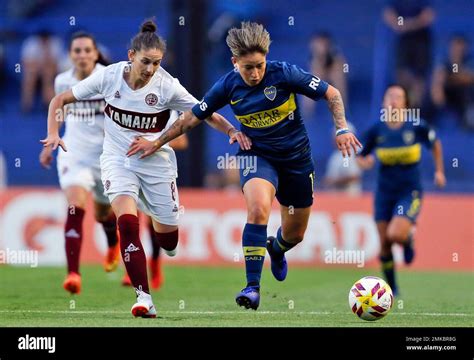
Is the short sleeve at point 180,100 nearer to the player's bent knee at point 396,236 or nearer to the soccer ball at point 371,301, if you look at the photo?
the soccer ball at point 371,301

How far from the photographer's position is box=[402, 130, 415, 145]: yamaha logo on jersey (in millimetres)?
13906

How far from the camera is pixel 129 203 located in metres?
10.1

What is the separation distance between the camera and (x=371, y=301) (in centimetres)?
982

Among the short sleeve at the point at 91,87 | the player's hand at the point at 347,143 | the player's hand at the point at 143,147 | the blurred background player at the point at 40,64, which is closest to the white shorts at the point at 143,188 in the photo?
the player's hand at the point at 143,147

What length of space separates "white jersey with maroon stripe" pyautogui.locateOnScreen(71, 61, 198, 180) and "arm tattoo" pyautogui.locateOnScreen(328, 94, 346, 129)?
122 centimetres

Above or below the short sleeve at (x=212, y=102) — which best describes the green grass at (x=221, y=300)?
below

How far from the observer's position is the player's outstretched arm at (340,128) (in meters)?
9.68

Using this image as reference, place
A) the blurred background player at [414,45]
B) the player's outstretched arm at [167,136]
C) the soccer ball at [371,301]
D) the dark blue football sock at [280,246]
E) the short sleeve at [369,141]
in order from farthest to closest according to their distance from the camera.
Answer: the blurred background player at [414,45] → the short sleeve at [369,141] → the dark blue football sock at [280,246] → the player's outstretched arm at [167,136] → the soccer ball at [371,301]

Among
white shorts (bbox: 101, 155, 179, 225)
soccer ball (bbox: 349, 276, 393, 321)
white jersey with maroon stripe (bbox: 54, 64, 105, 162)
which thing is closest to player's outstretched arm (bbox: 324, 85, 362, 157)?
soccer ball (bbox: 349, 276, 393, 321)

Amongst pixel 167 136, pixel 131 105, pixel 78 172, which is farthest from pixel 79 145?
pixel 167 136

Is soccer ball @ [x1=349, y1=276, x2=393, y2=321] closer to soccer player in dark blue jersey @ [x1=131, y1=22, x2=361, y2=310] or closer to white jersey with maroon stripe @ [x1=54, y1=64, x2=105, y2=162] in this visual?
soccer player in dark blue jersey @ [x1=131, y1=22, x2=361, y2=310]

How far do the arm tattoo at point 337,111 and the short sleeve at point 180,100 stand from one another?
1202mm

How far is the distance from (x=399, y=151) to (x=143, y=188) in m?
4.42
